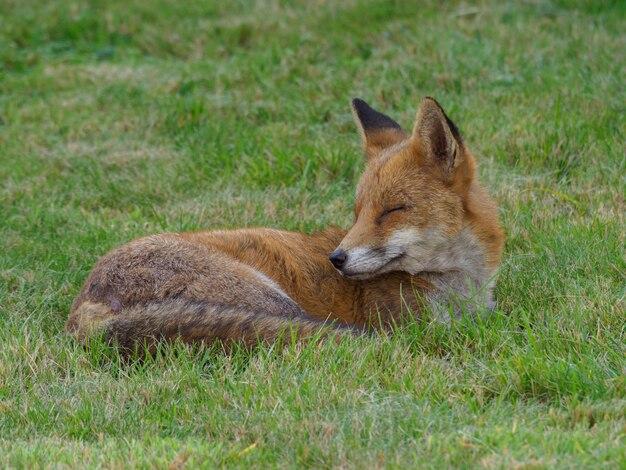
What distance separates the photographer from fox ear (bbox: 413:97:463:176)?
608 cm

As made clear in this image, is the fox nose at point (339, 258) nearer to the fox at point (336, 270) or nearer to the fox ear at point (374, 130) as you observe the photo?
the fox at point (336, 270)

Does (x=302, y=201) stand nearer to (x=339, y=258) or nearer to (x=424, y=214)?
(x=424, y=214)

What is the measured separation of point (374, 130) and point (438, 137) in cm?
88

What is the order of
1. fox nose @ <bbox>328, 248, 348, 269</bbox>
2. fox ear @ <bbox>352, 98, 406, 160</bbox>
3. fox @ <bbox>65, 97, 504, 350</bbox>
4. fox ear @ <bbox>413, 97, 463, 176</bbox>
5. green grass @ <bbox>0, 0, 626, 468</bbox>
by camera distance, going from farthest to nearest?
1. fox ear @ <bbox>352, 98, 406, 160</bbox>
2. fox ear @ <bbox>413, 97, 463, 176</bbox>
3. fox nose @ <bbox>328, 248, 348, 269</bbox>
4. fox @ <bbox>65, 97, 504, 350</bbox>
5. green grass @ <bbox>0, 0, 626, 468</bbox>

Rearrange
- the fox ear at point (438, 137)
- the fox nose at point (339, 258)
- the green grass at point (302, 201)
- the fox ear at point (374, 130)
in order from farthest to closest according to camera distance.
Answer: the fox ear at point (374, 130), the fox ear at point (438, 137), the fox nose at point (339, 258), the green grass at point (302, 201)

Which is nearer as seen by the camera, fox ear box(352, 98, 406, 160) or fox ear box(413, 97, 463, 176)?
fox ear box(413, 97, 463, 176)

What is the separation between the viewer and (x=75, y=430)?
4762 mm

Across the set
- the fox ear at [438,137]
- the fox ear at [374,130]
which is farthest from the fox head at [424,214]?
the fox ear at [374,130]

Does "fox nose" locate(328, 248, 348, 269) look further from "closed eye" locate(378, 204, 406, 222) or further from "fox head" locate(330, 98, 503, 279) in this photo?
"closed eye" locate(378, 204, 406, 222)

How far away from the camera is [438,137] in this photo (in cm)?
621

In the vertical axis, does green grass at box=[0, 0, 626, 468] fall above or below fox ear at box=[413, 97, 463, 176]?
below

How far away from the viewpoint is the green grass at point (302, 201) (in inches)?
178

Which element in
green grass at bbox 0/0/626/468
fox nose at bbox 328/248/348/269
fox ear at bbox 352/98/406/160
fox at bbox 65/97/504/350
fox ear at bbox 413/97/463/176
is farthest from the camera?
fox ear at bbox 352/98/406/160

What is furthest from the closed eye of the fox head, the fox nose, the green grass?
the green grass
